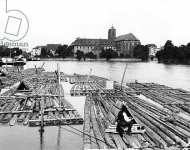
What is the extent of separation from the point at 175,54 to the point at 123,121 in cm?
10974

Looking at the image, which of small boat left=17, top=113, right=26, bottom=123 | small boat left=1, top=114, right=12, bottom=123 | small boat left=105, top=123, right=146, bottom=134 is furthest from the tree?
small boat left=105, top=123, right=146, bottom=134

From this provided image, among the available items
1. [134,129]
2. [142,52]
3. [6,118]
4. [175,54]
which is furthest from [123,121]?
[142,52]

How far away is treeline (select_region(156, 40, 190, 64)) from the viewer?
364ft

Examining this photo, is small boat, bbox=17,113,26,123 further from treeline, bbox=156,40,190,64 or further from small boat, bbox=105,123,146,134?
treeline, bbox=156,40,190,64

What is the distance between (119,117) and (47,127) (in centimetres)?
402

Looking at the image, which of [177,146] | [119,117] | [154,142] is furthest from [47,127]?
[177,146]

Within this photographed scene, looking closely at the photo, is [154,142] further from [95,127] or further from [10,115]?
[10,115]

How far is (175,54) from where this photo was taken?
11594cm

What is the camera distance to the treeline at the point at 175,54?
111 meters

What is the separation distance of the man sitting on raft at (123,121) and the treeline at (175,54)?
10359 centimetres

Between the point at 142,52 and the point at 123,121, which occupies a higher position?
the point at 142,52

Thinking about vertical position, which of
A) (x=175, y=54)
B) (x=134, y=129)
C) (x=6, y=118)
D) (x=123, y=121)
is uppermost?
(x=175, y=54)

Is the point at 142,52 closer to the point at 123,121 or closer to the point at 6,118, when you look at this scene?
the point at 6,118

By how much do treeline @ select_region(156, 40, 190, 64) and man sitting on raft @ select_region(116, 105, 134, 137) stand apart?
340 ft
